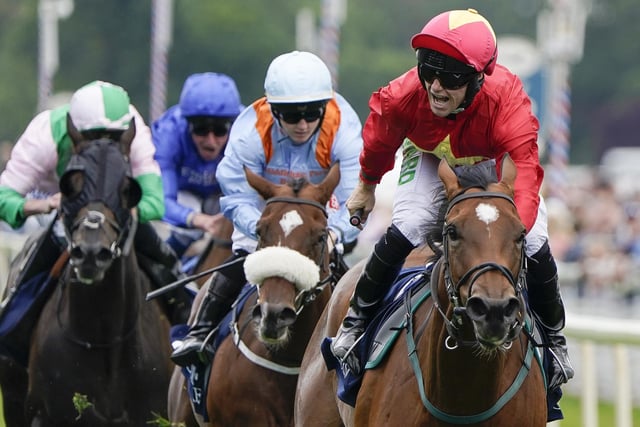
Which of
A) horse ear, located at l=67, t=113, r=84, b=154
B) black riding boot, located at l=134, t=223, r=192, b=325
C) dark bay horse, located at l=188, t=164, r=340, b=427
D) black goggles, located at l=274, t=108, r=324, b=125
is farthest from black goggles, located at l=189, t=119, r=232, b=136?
dark bay horse, located at l=188, t=164, r=340, b=427

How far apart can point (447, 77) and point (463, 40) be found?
0.15 meters

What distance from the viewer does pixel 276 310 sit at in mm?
6430

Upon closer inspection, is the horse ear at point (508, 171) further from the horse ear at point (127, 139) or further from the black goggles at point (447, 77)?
the horse ear at point (127, 139)

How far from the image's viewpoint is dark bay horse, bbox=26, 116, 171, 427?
774 cm

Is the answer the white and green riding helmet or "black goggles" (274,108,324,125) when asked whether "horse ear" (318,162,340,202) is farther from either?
the white and green riding helmet

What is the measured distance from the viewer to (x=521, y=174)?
17.6 feet

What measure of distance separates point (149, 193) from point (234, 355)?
1.35 meters

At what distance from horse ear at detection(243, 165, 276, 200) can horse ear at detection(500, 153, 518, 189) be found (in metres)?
1.86

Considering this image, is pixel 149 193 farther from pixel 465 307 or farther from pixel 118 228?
pixel 465 307

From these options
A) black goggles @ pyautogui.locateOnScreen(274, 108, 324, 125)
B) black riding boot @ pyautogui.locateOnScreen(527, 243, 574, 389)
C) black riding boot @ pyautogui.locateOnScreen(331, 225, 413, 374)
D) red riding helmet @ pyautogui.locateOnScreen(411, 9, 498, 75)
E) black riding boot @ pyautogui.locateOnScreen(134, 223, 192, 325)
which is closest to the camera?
red riding helmet @ pyautogui.locateOnScreen(411, 9, 498, 75)

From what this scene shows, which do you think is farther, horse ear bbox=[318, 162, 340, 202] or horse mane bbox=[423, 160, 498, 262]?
horse ear bbox=[318, 162, 340, 202]

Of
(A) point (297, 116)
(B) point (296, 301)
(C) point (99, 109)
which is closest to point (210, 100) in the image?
(C) point (99, 109)

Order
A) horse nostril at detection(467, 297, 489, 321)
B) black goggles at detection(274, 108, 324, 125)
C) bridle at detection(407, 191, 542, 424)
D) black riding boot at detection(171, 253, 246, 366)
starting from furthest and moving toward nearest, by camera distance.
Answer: black riding boot at detection(171, 253, 246, 366) → black goggles at detection(274, 108, 324, 125) → bridle at detection(407, 191, 542, 424) → horse nostril at detection(467, 297, 489, 321)

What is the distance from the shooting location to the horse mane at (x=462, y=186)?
5.20 metres
